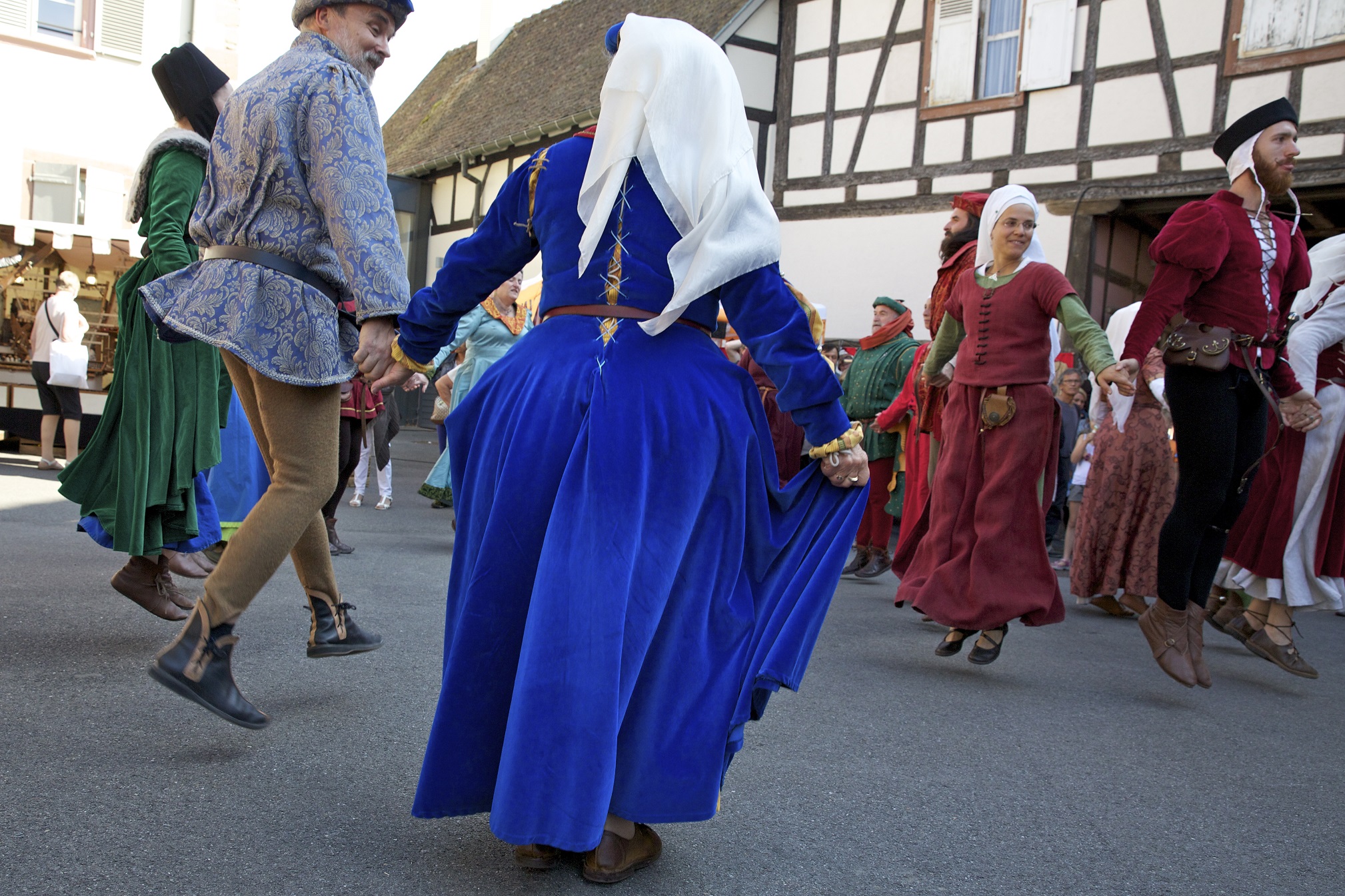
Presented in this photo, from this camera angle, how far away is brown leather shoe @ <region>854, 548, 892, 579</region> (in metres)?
8.15

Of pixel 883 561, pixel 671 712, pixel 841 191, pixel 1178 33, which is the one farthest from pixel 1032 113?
pixel 671 712

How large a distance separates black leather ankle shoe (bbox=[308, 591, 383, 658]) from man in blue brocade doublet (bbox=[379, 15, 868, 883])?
0.96m

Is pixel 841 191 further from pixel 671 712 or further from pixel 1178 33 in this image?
pixel 671 712

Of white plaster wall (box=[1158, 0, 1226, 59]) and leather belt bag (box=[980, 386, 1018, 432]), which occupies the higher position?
white plaster wall (box=[1158, 0, 1226, 59])

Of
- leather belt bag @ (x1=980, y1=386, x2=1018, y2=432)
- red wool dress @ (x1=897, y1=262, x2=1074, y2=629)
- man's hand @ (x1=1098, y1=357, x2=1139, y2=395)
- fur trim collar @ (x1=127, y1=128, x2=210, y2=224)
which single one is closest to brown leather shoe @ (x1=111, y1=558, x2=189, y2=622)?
fur trim collar @ (x1=127, y1=128, x2=210, y2=224)

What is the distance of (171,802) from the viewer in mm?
2662

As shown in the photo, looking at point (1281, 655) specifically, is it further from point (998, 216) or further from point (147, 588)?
point (147, 588)

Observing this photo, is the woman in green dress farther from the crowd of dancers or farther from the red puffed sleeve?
the red puffed sleeve

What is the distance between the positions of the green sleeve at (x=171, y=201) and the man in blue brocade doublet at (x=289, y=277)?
36.1 inches

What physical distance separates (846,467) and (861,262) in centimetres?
1353

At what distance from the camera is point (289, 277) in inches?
121

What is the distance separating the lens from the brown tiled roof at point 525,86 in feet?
67.8

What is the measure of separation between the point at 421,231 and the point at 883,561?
799 inches

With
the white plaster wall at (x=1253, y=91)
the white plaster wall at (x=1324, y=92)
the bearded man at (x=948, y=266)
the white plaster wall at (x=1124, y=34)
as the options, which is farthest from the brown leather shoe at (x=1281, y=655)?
the white plaster wall at (x=1124, y=34)
